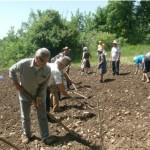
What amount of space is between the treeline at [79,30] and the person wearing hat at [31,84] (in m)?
26.2

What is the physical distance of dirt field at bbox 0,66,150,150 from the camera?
25.6 ft

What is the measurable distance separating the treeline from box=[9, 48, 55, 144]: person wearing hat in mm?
26236

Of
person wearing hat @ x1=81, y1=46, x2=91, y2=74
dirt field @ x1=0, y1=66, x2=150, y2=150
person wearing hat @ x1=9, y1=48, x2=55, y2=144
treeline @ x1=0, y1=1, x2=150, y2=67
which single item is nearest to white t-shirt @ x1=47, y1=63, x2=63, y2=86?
dirt field @ x1=0, y1=66, x2=150, y2=150

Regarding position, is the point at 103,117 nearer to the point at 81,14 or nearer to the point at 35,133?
the point at 35,133

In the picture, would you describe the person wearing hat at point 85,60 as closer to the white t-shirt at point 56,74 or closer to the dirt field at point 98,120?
the dirt field at point 98,120

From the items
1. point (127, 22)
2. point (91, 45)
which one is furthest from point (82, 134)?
point (127, 22)

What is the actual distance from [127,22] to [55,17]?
40.0 feet

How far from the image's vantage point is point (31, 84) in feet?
25.5

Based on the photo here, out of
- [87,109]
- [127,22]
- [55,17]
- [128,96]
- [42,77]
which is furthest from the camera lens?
[127,22]

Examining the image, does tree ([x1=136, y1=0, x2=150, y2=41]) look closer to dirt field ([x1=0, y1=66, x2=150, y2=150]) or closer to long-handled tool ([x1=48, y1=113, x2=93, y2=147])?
dirt field ([x1=0, y1=66, x2=150, y2=150])

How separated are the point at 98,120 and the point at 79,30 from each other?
3574 cm

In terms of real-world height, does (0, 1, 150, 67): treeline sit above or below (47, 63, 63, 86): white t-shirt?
below

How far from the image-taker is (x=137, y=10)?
47469 mm

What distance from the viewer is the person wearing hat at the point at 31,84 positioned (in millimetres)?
7570
